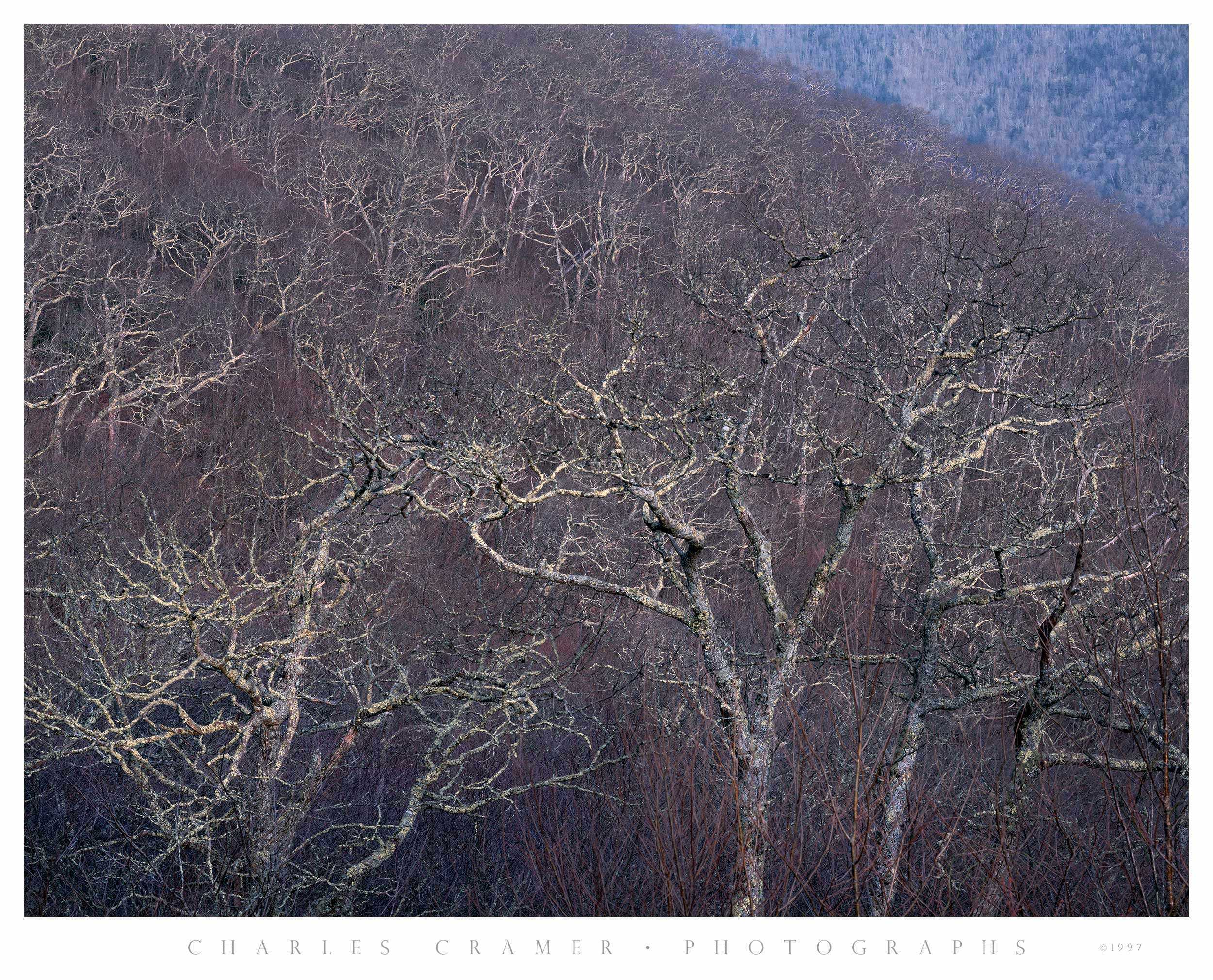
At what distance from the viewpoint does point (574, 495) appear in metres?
7.18

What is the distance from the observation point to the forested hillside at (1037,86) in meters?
13.8

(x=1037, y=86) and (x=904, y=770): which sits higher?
(x=1037, y=86)

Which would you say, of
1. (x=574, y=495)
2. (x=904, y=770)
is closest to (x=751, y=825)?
(x=574, y=495)

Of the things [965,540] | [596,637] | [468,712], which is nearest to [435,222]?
[468,712]

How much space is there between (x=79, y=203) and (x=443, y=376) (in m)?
9.65

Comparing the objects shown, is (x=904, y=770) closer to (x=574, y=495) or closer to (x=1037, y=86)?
(x=574, y=495)

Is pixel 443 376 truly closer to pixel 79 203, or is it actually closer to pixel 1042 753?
pixel 79 203

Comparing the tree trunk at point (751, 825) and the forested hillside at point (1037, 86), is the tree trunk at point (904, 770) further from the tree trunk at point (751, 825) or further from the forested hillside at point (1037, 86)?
the forested hillside at point (1037, 86)

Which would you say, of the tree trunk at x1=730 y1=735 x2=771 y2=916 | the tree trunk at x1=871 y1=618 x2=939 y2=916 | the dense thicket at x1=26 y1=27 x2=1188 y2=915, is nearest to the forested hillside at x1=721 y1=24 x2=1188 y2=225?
the dense thicket at x1=26 y1=27 x2=1188 y2=915

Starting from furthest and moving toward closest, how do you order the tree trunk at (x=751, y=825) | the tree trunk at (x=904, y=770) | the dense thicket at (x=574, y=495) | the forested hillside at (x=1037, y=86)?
the forested hillside at (x=1037, y=86), the dense thicket at (x=574, y=495), the tree trunk at (x=904, y=770), the tree trunk at (x=751, y=825)

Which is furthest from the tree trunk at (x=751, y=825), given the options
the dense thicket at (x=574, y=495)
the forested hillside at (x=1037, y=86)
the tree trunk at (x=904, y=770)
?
the forested hillside at (x=1037, y=86)

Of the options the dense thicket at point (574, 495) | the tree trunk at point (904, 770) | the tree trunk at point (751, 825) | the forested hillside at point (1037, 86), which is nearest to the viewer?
the tree trunk at point (751, 825)

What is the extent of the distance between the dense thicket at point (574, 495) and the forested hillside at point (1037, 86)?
1.28 m

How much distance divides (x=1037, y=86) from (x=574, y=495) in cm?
1729
